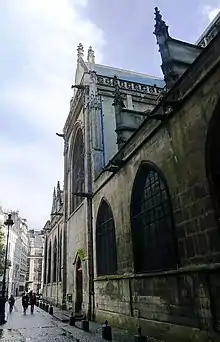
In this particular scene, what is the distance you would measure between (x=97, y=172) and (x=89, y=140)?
93.7 inches

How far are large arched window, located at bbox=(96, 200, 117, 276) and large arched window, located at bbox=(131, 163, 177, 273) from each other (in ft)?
7.51

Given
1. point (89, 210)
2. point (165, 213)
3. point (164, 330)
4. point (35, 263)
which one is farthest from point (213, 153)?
point (35, 263)

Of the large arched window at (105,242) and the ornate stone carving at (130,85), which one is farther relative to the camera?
the ornate stone carving at (130,85)

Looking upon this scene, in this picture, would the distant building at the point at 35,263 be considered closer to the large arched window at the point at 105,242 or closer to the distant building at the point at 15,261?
the distant building at the point at 15,261

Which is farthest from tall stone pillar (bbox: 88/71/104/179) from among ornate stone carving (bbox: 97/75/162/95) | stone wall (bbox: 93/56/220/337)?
stone wall (bbox: 93/56/220/337)

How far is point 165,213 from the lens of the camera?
8.36m

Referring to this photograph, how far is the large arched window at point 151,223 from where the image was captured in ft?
26.6

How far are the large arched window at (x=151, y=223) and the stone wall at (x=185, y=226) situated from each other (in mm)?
345

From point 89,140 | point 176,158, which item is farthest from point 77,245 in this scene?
point 176,158

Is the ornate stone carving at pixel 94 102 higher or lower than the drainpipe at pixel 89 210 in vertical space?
higher

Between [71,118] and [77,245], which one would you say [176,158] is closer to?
[77,245]

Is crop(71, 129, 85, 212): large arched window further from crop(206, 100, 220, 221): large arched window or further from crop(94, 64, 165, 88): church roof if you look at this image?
crop(206, 100, 220, 221): large arched window

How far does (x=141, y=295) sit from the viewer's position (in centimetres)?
902

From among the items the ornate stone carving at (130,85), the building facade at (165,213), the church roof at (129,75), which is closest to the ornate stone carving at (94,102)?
the ornate stone carving at (130,85)
